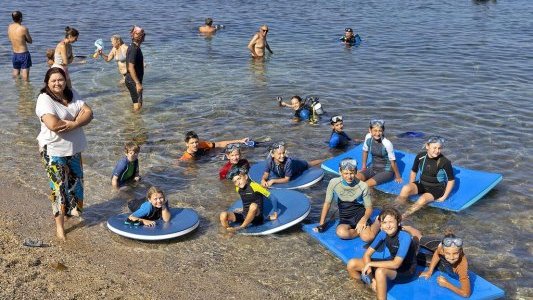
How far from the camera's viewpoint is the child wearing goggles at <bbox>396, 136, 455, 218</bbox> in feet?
33.7

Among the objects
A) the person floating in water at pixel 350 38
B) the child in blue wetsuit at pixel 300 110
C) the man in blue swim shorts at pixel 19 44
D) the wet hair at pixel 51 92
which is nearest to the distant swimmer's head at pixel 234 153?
the wet hair at pixel 51 92

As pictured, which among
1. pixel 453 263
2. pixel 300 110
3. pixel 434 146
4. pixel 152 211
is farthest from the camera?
pixel 300 110

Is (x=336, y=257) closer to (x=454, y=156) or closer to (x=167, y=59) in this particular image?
(x=454, y=156)

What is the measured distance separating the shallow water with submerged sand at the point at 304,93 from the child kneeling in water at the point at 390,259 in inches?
19.3

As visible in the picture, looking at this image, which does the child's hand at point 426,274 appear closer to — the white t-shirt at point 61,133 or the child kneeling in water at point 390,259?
the child kneeling in water at point 390,259

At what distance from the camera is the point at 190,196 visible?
35.7 ft

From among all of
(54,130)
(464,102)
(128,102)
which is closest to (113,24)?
(128,102)

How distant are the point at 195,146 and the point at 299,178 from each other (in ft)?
8.40

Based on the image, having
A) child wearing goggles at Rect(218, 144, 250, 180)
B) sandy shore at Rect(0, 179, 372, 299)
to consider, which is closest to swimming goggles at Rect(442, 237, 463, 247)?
sandy shore at Rect(0, 179, 372, 299)

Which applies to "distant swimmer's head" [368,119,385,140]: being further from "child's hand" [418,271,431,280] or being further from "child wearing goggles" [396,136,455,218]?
"child's hand" [418,271,431,280]

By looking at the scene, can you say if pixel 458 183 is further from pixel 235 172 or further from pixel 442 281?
pixel 235 172

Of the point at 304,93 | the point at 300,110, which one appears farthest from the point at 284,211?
the point at 304,93

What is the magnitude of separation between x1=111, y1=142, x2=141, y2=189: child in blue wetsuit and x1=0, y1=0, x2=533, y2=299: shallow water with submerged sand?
13.3 inches

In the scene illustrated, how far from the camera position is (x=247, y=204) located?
9312 millimetres
